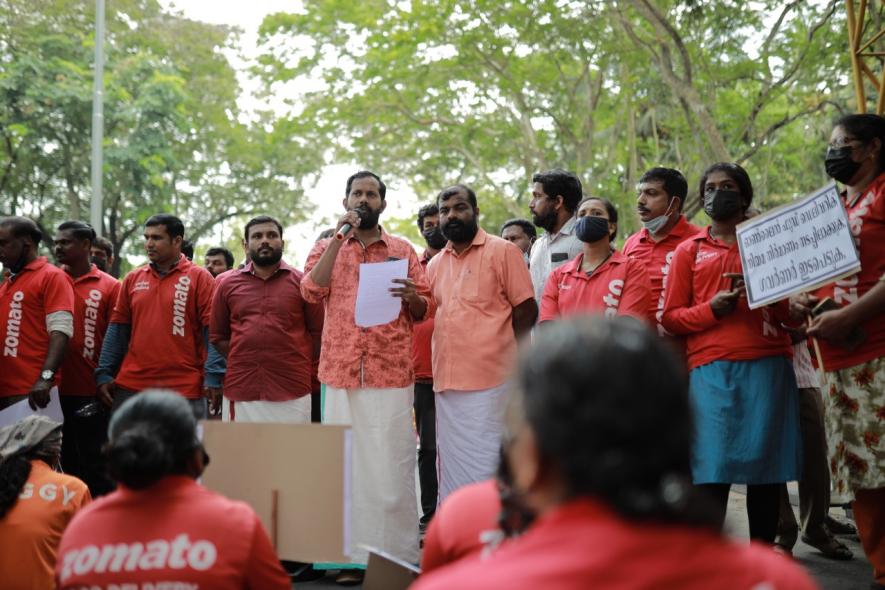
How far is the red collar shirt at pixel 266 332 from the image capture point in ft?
19.7

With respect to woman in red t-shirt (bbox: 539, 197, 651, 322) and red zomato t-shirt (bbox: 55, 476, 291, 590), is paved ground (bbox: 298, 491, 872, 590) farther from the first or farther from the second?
red zomato t-shirt (bbox: 55, 476, 291, 590)

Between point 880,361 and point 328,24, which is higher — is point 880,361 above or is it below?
below

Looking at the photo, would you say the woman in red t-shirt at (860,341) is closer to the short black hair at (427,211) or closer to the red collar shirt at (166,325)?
the red collar shirt at (166,325)

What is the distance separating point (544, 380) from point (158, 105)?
18606 millimetres

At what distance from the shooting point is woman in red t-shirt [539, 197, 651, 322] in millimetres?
5406

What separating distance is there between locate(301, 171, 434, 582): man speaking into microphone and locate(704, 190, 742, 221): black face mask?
1.74 meters

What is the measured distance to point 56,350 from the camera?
21.2 feet

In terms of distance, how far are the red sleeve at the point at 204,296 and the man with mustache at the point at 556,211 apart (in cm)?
227

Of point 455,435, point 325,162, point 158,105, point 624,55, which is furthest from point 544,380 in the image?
point 325,162

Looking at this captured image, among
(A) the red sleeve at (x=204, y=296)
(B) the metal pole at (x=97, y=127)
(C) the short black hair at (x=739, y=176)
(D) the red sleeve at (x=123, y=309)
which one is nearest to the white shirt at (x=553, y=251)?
(C) the short black hair at (x=739, y=176)

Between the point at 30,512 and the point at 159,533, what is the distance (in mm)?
1932

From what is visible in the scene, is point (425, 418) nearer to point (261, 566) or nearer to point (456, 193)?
point (456, 193)

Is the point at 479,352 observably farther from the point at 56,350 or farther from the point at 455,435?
the point at 56,350

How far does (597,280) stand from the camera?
5.53 metres
